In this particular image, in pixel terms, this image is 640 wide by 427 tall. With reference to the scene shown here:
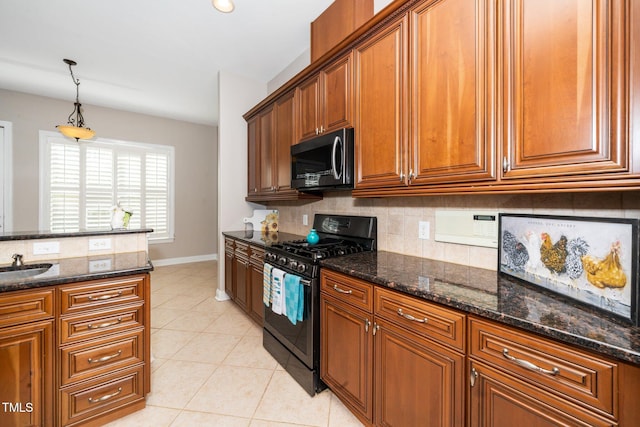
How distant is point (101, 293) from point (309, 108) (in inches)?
79.7

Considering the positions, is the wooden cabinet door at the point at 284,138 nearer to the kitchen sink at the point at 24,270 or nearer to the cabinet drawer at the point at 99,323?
the cabinet drawer at the point at 99,323

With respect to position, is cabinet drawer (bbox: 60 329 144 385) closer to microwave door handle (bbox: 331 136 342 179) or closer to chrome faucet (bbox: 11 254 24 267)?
chrome faucet (bbox: 11 254 24 267)

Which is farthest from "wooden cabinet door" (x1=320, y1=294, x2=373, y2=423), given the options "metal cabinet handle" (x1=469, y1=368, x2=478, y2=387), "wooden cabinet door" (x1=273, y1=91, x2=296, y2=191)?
"wooden cabinet door" (x1=273, y1=91, x2=296, y2=191)

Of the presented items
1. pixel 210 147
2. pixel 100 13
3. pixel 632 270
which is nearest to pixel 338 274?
pixel 632 270

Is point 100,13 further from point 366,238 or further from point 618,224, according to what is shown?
point 618,224

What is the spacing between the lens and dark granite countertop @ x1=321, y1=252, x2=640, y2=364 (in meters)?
0.79

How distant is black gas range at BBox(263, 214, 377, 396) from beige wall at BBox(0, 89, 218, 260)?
13.9 feet

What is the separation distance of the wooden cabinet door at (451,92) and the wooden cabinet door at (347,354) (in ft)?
2.95

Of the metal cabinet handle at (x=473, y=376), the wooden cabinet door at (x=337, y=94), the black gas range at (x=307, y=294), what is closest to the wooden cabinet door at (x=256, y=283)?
the black gas range at (x=307, y=294)

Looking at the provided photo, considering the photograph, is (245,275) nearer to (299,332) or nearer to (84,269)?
(299,332)

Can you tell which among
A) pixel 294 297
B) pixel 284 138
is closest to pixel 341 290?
pixel 294 297

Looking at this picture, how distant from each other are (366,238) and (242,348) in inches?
59.4

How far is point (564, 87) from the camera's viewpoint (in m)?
1.03

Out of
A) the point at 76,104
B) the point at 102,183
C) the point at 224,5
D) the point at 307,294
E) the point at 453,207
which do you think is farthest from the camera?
the point at 102,183
